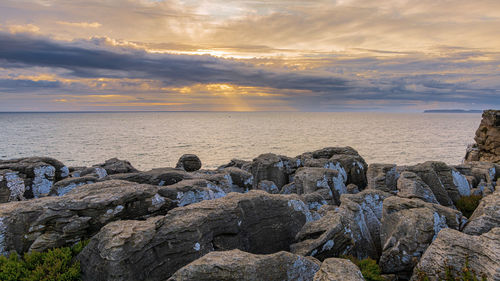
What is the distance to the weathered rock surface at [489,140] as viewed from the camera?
5156 cm

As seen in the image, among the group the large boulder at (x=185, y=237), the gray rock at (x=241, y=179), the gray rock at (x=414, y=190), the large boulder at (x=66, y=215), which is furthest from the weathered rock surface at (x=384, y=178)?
the large boulder at (x=66, y=215)

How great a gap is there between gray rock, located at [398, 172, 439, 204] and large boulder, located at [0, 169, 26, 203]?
29740 millimetres

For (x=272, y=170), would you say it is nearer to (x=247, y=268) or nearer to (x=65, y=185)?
(x=65, y=185)

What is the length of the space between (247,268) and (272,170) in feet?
89.6

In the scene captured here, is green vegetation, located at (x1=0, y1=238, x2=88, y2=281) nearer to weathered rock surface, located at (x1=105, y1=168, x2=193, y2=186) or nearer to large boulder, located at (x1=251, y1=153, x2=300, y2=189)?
weathered rock surface, located at (x1=105, y1=168, x2=193, y2=186)

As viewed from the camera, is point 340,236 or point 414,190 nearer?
point 340,236

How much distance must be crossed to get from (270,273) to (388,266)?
7.40 m

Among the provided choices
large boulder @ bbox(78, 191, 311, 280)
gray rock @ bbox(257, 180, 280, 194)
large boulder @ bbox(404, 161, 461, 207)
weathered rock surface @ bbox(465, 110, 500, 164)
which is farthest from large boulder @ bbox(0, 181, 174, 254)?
weathered rock surface @ bbox(465, 110, 500, 164)

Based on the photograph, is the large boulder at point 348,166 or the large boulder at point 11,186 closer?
the large boulder at point 11,186

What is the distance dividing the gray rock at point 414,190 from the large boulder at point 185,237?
1008 centimetres

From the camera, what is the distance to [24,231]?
14.0 m

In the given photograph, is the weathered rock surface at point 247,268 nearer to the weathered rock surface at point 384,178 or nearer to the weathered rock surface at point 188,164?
the weathered rock surface at point 384,178

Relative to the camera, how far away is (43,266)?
1227cm

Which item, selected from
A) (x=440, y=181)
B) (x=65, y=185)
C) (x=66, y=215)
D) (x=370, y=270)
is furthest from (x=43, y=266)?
(x=440, y=181)
